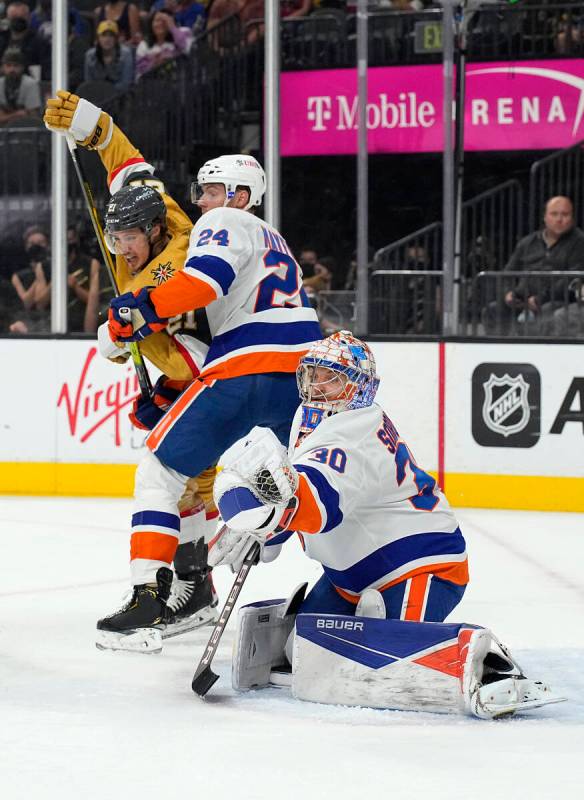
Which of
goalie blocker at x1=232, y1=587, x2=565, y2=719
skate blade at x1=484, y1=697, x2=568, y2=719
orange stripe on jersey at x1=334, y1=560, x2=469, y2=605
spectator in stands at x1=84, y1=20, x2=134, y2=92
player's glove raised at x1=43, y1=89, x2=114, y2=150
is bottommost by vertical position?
skate blade at x1=484, y1=697, x2=568, y2=719

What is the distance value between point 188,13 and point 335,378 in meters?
4.79

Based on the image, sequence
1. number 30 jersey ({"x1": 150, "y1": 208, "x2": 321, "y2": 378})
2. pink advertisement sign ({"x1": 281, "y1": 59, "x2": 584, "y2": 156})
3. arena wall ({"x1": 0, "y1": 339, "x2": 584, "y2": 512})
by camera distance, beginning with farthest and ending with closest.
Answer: pink advertisement sign ({"x1": 281, "y1": 59, "x2": 584, "y2": 156}) → arena wall ({"x1": 0, "y1": 339, "x2": 584, "y2": 512}) → number 30 jersey ({"x1": 150, "y1": 208, "x2": 321, "y2": 378})

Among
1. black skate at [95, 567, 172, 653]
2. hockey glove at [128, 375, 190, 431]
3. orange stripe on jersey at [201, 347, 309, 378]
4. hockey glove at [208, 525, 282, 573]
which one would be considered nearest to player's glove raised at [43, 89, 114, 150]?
hockey glove at [128, 375, 190, 431]

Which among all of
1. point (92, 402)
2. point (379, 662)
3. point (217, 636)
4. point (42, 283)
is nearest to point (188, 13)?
point (42, 283)

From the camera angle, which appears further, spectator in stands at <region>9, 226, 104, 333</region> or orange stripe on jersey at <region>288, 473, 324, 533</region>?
spectator in stands at <region>9, 226, 104, 333</region>

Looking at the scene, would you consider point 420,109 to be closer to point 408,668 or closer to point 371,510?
point 371,510

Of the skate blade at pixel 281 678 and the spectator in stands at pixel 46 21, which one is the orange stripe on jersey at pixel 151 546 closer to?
the skate blade at pixel 281 678

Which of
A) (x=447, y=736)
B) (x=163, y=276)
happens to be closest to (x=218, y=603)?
(x=163, y=276)

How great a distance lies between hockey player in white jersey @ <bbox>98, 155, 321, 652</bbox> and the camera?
3357 millimetres

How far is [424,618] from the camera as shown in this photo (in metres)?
2.94

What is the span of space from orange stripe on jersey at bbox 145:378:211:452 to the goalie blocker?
28.9 inches

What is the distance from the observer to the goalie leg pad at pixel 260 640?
2939mm

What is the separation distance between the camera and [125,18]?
23.8 feet

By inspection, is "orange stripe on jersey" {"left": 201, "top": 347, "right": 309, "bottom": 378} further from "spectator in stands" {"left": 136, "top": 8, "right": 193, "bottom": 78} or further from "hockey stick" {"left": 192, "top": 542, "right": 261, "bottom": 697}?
"spectator in stands" {"left": 136, "top": 8, "right": 193, "bottom": 78}
